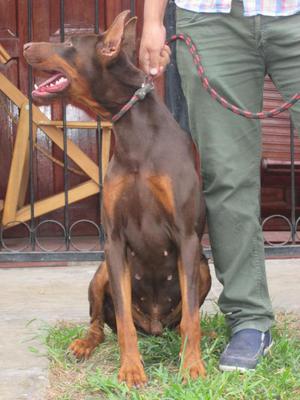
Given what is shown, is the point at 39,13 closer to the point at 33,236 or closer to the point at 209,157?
the point at 33,236

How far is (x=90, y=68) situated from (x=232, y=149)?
0.62 metres

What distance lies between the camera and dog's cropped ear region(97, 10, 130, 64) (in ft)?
9.25

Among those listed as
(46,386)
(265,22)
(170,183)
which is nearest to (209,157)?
(170,183)

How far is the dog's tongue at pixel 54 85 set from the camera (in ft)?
9.21

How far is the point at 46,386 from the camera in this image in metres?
2.80

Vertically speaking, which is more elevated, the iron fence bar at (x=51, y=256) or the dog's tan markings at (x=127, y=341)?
the dog's tan markings at (x=127, y=341)

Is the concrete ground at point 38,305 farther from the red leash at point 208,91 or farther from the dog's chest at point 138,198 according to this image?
the red leash at point 208,91

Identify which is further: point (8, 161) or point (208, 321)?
point (8, 161)

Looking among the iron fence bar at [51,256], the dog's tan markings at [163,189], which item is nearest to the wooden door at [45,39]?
the iron fence bar at [51,256]

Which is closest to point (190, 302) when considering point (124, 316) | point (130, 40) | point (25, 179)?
point (124, 316)

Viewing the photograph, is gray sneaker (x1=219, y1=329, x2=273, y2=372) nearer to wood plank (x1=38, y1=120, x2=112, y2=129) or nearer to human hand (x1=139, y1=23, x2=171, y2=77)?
human hand (x1=139, y1=23, x2=171, y2=77)

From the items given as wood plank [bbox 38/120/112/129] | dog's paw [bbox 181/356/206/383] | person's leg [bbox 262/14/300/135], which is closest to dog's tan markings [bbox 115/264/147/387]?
dog's paw [bbox 181/356/206/383]

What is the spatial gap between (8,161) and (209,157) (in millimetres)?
3186

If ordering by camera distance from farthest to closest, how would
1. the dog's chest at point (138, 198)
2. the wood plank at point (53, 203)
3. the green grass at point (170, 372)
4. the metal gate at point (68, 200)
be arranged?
the wood plank at point (53, 203) → the metal gate at point (68, 200) → the dog's chest at point (138, 198) → the green grass at point (170, 372)
